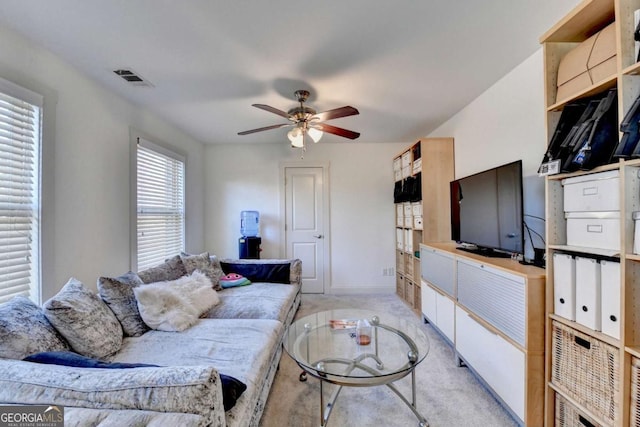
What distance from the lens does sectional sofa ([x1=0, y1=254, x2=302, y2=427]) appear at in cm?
85

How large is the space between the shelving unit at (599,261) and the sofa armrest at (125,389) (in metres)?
1.58

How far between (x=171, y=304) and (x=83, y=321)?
568 millimetres

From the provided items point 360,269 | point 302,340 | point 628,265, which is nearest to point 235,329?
point 302,340

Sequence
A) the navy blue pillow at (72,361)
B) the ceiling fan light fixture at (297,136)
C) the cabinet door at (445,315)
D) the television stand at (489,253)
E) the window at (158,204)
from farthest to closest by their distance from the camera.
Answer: the window at (158,204) → the ceiling fan light fixture at (297,136) → the cabinet door at (445,315) → the television stand at (489,253) → the navy blue pillow at (72,361)

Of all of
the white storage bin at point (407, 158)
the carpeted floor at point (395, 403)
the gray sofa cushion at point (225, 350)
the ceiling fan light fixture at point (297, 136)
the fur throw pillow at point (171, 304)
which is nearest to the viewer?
the gray sofa cushion at point (225, 350)

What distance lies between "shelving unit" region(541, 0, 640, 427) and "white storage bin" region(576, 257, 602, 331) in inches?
1.0

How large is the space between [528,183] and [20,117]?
3560 millimetres

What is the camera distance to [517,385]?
153 centimetres

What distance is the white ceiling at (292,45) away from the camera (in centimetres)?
149

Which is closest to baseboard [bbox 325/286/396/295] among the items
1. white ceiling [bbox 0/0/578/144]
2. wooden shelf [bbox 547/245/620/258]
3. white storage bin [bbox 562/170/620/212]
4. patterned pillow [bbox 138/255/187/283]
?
patterned pillow [bbox 138/255/187/283]

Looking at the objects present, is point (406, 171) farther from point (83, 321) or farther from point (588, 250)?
point (83, 321)

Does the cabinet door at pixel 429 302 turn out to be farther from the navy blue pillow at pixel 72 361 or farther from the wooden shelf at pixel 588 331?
the navy blue pillow at pixel 72 361

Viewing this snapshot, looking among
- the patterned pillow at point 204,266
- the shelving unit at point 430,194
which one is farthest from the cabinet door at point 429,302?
the patterned pillow at point 204,266

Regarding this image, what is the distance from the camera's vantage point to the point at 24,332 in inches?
47.4
